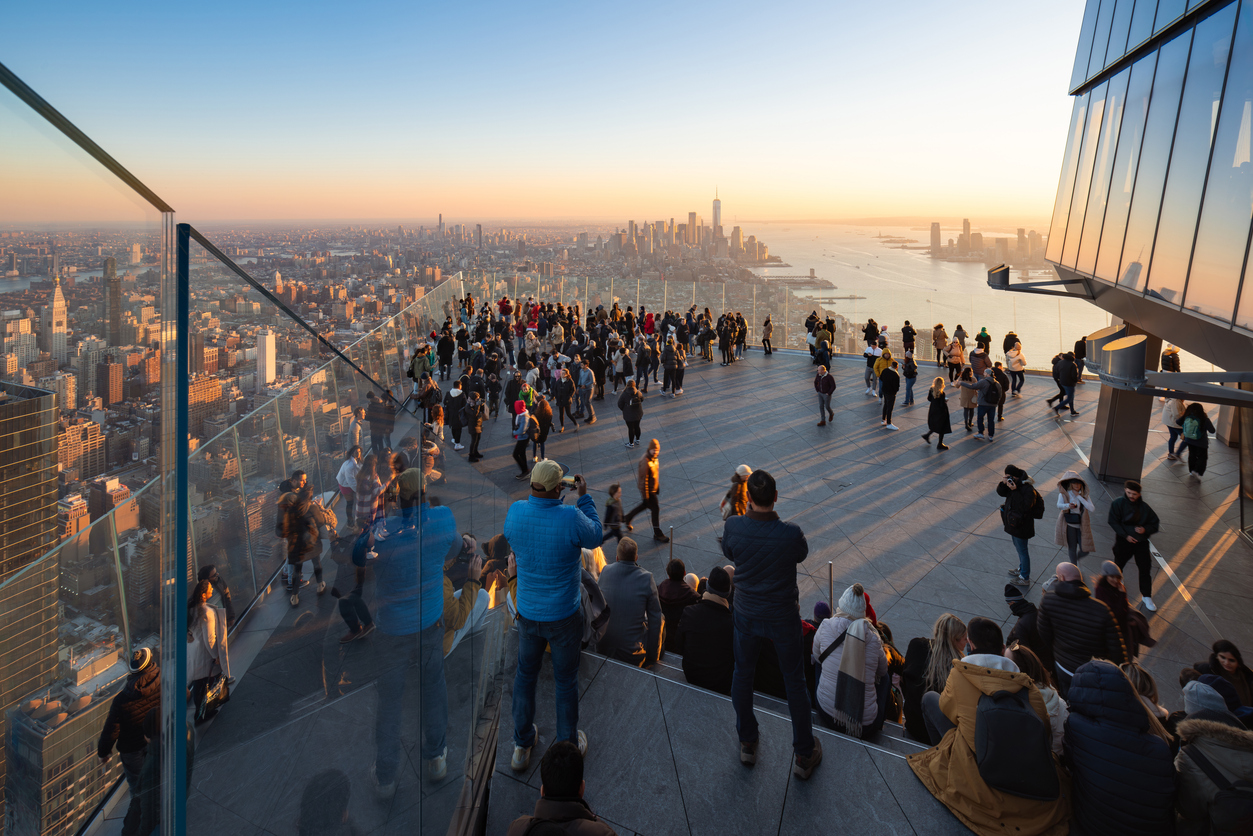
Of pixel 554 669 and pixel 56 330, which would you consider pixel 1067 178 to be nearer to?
pixel 554 669

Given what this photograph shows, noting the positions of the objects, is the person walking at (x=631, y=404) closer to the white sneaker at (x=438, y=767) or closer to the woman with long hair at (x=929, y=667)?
the woman with long hair at (x=929, y=667)

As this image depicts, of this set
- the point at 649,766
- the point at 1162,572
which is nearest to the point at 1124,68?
the point at 1162,572

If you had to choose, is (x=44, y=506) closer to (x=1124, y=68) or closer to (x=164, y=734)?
(x=164, y=734)

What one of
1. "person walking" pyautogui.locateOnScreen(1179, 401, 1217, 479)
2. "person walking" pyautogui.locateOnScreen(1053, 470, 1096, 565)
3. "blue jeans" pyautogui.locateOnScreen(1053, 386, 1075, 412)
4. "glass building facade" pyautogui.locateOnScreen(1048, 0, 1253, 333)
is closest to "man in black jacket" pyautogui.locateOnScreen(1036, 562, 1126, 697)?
"glass building facade" pyautogui.locateOnScreen(1048, 0, 1253, 333)

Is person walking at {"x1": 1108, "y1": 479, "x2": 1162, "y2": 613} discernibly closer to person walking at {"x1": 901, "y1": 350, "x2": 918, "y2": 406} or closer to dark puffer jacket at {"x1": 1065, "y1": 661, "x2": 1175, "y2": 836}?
dark puffer jacket at {"x1": 1065, "y1": 661, "x2": 1175, "y2": 836}

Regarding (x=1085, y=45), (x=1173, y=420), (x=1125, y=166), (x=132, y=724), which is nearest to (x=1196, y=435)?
(x=1173, y=420)
